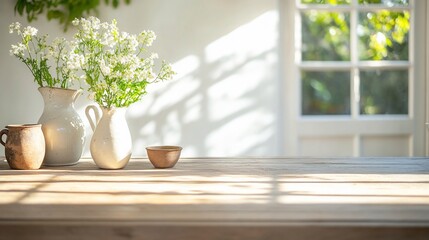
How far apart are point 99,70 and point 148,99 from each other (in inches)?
49.0

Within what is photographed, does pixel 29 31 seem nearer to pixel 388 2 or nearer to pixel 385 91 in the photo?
pixel 388 2

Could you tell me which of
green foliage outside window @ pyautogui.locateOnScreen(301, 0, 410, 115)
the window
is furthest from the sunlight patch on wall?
green foliage outside window @ pyautogui.locateOnScreen(301, 0, 410, 115)

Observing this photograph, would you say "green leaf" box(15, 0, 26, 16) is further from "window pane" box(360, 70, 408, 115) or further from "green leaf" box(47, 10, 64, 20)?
"window pane" box(360, 70, 408, 115)

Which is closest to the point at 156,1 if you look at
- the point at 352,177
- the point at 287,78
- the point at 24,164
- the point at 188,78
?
the point at 188,78

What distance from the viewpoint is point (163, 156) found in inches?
80.4

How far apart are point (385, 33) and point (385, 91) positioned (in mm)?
445

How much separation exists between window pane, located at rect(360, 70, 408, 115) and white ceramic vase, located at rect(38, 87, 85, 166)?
221 cm

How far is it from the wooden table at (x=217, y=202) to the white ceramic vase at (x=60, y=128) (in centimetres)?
7

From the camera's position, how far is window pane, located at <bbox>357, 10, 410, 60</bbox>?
3.49m

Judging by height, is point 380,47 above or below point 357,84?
above

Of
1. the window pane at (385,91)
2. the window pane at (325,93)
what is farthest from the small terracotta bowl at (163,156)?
the window pane at (325,93)

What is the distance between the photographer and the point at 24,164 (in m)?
2.01

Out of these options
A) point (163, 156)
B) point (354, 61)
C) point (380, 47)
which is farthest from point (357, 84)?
point (163, 156)

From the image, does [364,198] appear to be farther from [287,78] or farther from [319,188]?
[287,78]
